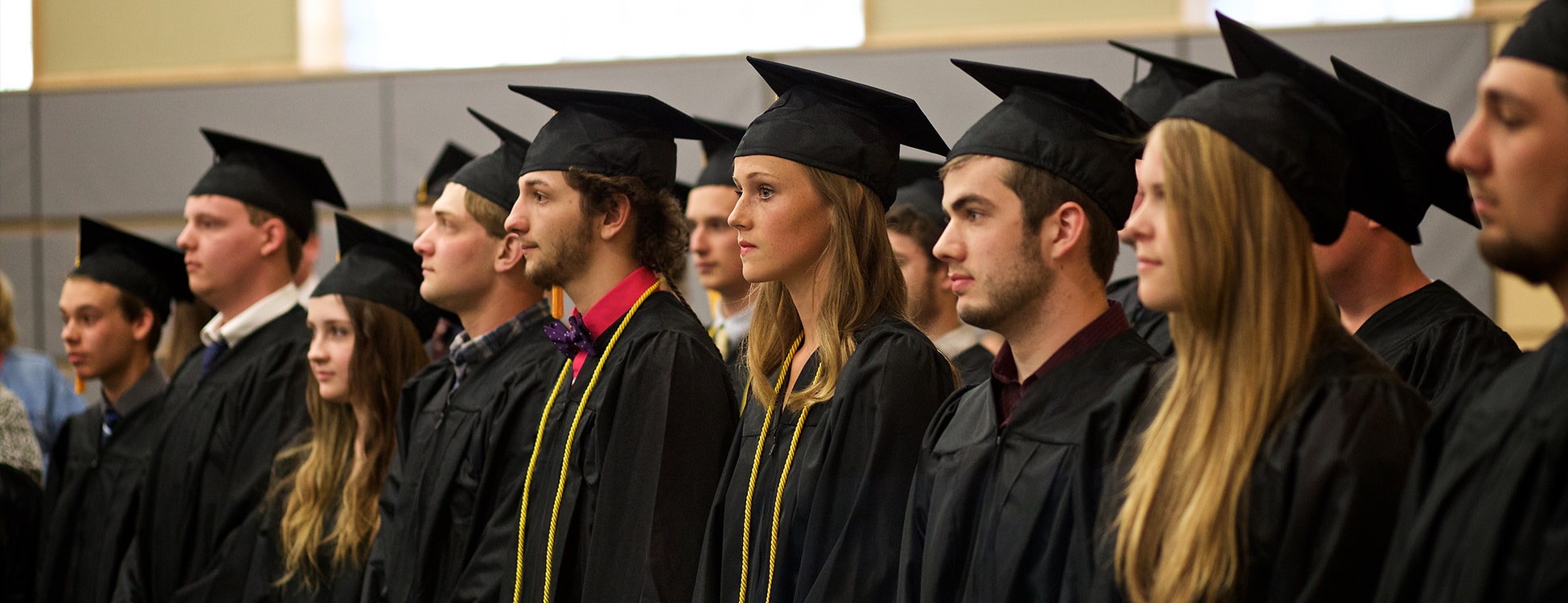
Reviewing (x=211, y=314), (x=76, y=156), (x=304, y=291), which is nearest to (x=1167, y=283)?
(x=304, y=291)

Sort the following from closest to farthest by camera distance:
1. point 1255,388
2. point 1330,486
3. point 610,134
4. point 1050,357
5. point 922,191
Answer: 1. point 1330,486
2. point 1255,388
3. point 1050,357
4. point 610,134
5. point 922,191

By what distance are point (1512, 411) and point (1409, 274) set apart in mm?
1190

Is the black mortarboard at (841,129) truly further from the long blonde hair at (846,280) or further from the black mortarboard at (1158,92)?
the black mortarboard at (1158,92)

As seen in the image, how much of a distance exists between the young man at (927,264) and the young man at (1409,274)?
55.8 inches

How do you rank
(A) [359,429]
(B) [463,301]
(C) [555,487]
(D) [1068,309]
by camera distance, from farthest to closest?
(A) [359,429], (B) [463,301], (C) [555,487], (D) [1068,309]

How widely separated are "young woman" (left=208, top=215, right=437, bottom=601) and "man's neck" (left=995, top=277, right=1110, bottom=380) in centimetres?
229

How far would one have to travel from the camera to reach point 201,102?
769cm

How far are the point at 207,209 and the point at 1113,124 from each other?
11.3 ft

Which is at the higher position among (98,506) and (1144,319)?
(1144,319)

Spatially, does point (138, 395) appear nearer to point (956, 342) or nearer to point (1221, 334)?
point (956, 342)

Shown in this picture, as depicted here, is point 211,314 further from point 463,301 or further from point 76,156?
point 76,156

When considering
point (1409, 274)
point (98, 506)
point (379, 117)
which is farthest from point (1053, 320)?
point (379, 117)

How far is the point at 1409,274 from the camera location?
2787mm

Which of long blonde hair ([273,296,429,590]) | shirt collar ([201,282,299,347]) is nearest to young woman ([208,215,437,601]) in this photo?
long blonde hair ([273,296,429,590])
